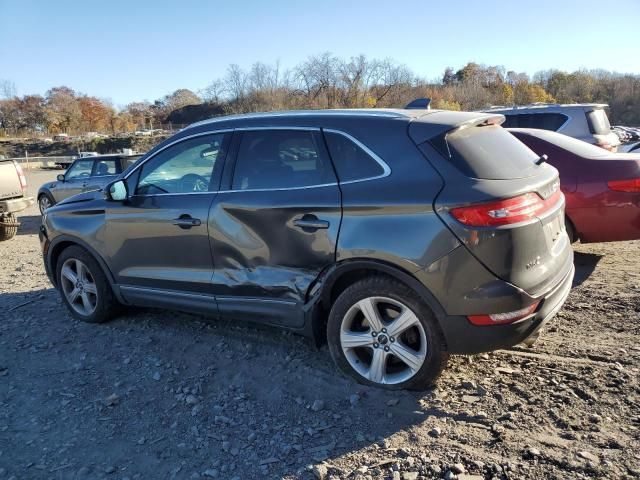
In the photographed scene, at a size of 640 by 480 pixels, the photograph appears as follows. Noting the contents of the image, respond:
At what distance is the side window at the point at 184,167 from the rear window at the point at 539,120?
685 cm

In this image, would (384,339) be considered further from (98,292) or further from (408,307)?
(98,292)

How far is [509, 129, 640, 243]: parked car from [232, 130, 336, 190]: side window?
314 centimetres

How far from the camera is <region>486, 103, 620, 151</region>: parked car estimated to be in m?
9.05

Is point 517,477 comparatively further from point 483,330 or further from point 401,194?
point 401,194

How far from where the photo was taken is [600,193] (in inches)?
212

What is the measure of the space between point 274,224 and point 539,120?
7.36m

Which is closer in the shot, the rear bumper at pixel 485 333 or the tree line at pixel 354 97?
the rear bumper at pixel 485 333

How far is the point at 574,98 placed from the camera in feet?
233

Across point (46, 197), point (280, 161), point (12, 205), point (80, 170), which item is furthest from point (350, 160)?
point (46, 197)

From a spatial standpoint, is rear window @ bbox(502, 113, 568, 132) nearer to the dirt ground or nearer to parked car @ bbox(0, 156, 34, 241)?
the dirt ground

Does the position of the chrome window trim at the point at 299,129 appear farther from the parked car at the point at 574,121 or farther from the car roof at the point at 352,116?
the parked car at the point at 574,121

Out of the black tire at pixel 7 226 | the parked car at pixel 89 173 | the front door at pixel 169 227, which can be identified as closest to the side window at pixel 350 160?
Result: the front door at pixel 169 227

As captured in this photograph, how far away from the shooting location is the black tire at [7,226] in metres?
10.0

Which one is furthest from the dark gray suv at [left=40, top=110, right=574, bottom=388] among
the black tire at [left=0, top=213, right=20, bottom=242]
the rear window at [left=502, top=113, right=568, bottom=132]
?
the black tire at [left=0, top=213, right=20, bottom=242]
